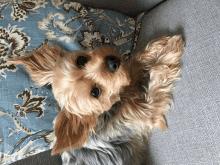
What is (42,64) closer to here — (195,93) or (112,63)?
(112,63)

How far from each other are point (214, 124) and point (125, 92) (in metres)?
0.66

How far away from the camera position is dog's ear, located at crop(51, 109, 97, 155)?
1002mm

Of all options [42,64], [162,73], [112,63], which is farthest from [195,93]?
[42,64]

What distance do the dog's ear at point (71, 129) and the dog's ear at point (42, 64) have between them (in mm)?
307

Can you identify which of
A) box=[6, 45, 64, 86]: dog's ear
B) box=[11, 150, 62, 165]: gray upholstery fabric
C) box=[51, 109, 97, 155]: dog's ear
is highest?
box=[6, 45, 64, 86]: dog's ear

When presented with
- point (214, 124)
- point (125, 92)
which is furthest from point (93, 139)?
point (214, 124)

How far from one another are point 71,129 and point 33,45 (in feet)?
2.85

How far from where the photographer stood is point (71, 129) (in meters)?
1.16

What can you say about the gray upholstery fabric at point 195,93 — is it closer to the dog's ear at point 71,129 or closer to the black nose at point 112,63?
the black nose at point 112,63

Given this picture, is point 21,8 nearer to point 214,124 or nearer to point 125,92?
point 125,92

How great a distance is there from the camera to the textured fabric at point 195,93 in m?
0.98

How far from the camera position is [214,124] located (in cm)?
95

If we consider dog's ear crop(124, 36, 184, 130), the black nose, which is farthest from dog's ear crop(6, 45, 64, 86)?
dog's ear crop(124, 36, 184, 130)

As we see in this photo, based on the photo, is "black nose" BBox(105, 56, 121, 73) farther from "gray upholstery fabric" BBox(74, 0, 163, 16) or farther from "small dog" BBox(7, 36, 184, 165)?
"gray upholstery fabric" BBox(74, 0, 163, 16)
